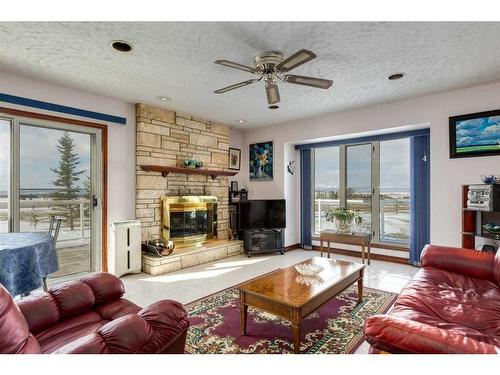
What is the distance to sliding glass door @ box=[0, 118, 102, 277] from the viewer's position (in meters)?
3.14

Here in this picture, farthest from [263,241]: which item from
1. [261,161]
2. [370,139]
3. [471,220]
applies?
[471,220]

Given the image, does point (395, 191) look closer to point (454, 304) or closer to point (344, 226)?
point (344, 226)

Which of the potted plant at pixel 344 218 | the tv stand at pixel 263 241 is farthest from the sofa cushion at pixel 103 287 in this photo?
the potted plant at pixel 344 218

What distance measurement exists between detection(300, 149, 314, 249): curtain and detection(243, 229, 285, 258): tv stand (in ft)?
2.04

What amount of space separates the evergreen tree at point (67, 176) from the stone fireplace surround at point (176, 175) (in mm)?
785

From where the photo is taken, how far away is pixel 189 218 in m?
4.62

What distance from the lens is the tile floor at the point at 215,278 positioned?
304cm

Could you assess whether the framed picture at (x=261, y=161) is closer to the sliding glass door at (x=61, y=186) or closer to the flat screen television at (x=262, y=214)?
the flat screen television at (x=262, y=214)

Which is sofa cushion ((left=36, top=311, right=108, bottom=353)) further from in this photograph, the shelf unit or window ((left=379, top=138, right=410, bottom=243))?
window ((left=379, top=138, right=410, bottom=243))

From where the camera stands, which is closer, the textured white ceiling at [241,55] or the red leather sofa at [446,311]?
the red leather sofa at [446,311]

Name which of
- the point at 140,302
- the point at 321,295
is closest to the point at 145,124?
the point at 140,302

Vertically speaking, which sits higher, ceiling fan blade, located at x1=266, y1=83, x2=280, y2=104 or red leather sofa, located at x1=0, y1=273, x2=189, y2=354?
ceiling fan blade, located at x1=266, y1=83, x2=280, y2=104

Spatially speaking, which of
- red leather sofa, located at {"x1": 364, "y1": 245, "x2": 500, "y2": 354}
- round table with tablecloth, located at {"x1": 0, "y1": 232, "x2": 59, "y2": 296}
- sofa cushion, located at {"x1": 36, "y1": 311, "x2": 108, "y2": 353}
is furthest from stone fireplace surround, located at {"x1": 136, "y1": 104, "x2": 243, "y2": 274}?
red leather sofa, located at {"x1": 364, "y1": 245, "x2": 500, "y2": 354}

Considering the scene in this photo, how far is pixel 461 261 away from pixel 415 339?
1738 mm
